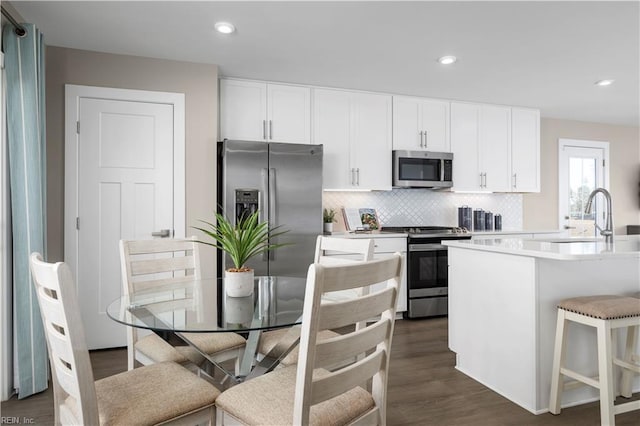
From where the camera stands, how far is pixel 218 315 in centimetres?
162

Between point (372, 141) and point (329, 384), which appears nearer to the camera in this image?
point (329, 384)

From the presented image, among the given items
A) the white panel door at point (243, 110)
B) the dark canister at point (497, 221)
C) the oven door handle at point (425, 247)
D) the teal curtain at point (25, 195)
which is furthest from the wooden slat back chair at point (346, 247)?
the dark canister at point (497, 221)

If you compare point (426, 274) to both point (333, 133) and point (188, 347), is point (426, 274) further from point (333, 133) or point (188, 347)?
point (188, 347)

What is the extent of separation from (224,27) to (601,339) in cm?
298

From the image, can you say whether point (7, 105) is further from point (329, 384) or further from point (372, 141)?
point (372, 141)

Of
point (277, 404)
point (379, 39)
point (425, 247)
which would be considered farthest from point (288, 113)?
point (277, 404)

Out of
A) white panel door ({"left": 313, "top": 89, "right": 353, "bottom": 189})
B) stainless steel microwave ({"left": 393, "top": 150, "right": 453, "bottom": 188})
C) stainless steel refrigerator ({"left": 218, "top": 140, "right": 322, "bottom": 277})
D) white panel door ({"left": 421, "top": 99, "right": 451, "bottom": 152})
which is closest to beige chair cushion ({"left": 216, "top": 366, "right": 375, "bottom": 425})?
stainless steel refrigerator ({"left": 218, "top": 140, "right": 322, "bottom": 277})

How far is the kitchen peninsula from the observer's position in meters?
2.23

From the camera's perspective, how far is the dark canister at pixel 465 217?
5.08m

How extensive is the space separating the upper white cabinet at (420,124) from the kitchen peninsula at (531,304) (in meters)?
2.16

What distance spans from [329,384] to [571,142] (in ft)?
20.1

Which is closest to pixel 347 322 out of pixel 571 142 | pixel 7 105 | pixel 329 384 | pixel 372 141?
pixel 329 384

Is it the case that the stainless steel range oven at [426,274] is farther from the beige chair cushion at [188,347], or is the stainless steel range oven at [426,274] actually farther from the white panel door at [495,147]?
the beige chair cushion at [188,347]

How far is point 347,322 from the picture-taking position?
3.85ft
